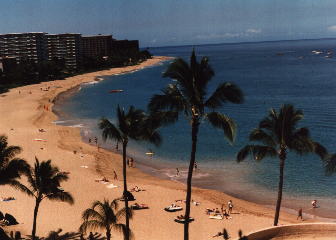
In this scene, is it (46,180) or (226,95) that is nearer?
(226,95)

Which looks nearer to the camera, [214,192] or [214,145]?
[214,192]

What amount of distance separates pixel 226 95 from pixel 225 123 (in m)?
0.93

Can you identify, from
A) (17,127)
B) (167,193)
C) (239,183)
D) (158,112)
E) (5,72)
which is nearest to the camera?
(158,112)

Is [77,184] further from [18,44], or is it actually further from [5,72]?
[18,44]

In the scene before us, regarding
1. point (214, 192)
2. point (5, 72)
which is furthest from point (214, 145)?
point (5, 72)

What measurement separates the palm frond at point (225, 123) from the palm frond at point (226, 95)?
0.54 metres

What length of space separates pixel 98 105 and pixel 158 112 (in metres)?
→ 79.3

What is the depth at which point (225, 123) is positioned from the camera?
12992mm

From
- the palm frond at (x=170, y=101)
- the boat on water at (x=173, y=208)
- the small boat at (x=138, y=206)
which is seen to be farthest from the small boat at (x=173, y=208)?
the palm frond at (x=170, y=101)

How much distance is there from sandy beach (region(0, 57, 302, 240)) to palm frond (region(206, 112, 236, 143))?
1378cm

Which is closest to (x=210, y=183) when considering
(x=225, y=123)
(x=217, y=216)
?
(x=217, y=216)

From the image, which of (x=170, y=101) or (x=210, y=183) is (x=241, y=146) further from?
(x=170, y=101)

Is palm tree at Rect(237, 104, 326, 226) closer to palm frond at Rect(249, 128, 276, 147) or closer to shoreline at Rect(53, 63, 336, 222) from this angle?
palm frond at Rect(249, 128, 276, 147)

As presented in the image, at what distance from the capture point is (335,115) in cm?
7088
